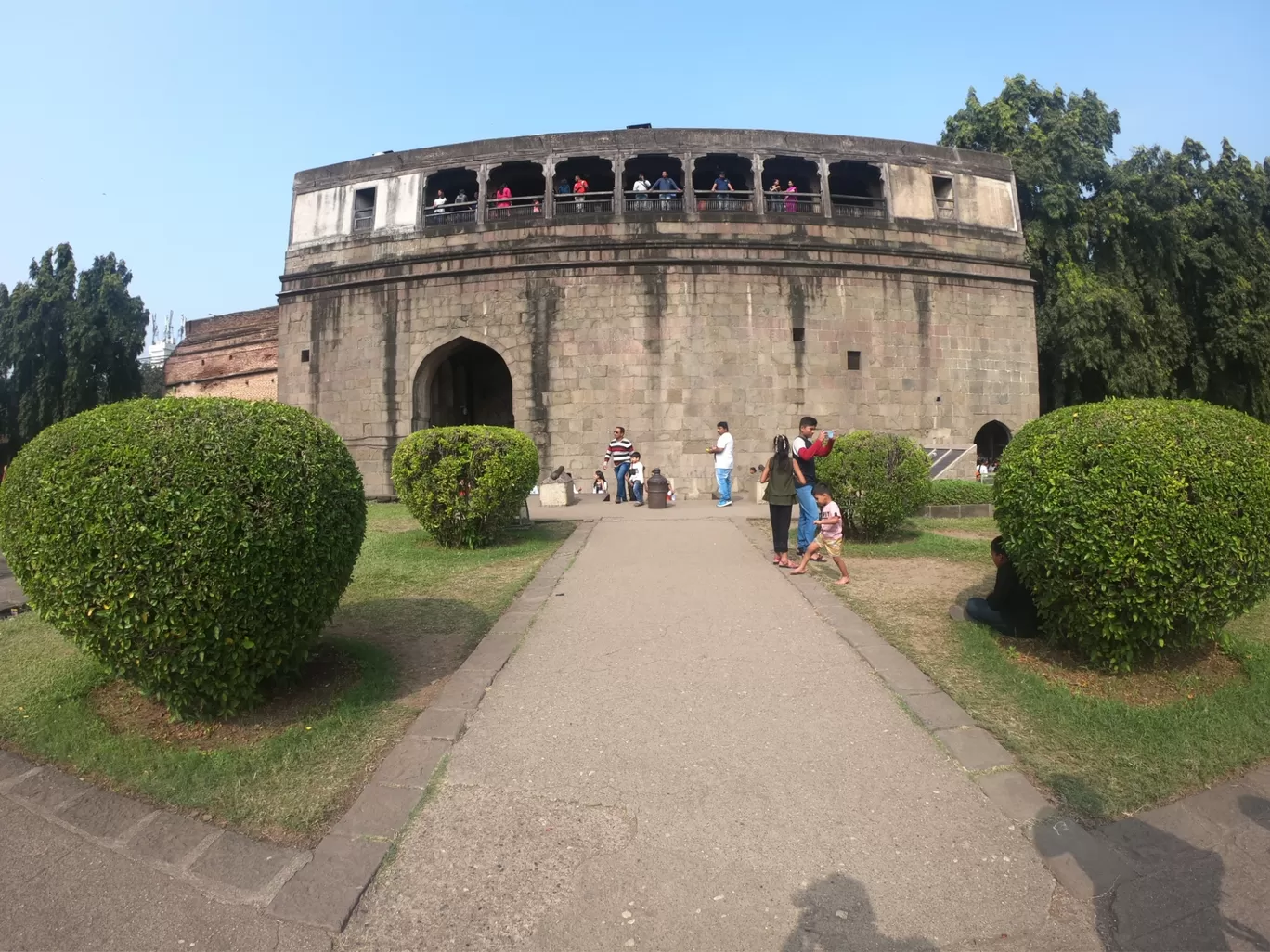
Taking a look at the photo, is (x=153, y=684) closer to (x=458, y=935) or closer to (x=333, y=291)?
(x=458, y=935)

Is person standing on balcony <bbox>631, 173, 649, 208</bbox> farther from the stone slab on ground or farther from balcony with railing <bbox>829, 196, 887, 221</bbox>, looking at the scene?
the stone slab on ground

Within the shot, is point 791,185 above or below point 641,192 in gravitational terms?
above

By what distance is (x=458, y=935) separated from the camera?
2160mm

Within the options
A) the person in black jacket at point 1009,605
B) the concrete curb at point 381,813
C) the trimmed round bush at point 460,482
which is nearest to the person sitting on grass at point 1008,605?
the person in black jacket at point 1009,605

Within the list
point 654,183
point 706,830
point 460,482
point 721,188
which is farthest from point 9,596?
point 654,183

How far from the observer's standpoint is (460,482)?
8.39 metres

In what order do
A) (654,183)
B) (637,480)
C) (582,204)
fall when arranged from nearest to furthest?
(637,480)
(582,204)
(654,183)

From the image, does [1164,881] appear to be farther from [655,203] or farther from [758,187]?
[758,187]

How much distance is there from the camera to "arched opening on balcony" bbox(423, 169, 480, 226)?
54.7ft

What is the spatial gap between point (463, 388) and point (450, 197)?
4985 millimetres

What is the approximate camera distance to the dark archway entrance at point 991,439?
17562 millimetres

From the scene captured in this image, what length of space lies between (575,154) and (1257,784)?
1653cm

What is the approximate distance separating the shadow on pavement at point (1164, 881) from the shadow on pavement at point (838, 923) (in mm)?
673

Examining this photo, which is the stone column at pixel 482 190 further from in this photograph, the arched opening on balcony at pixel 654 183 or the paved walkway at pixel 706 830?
the paved walkway at pixel 706 830
